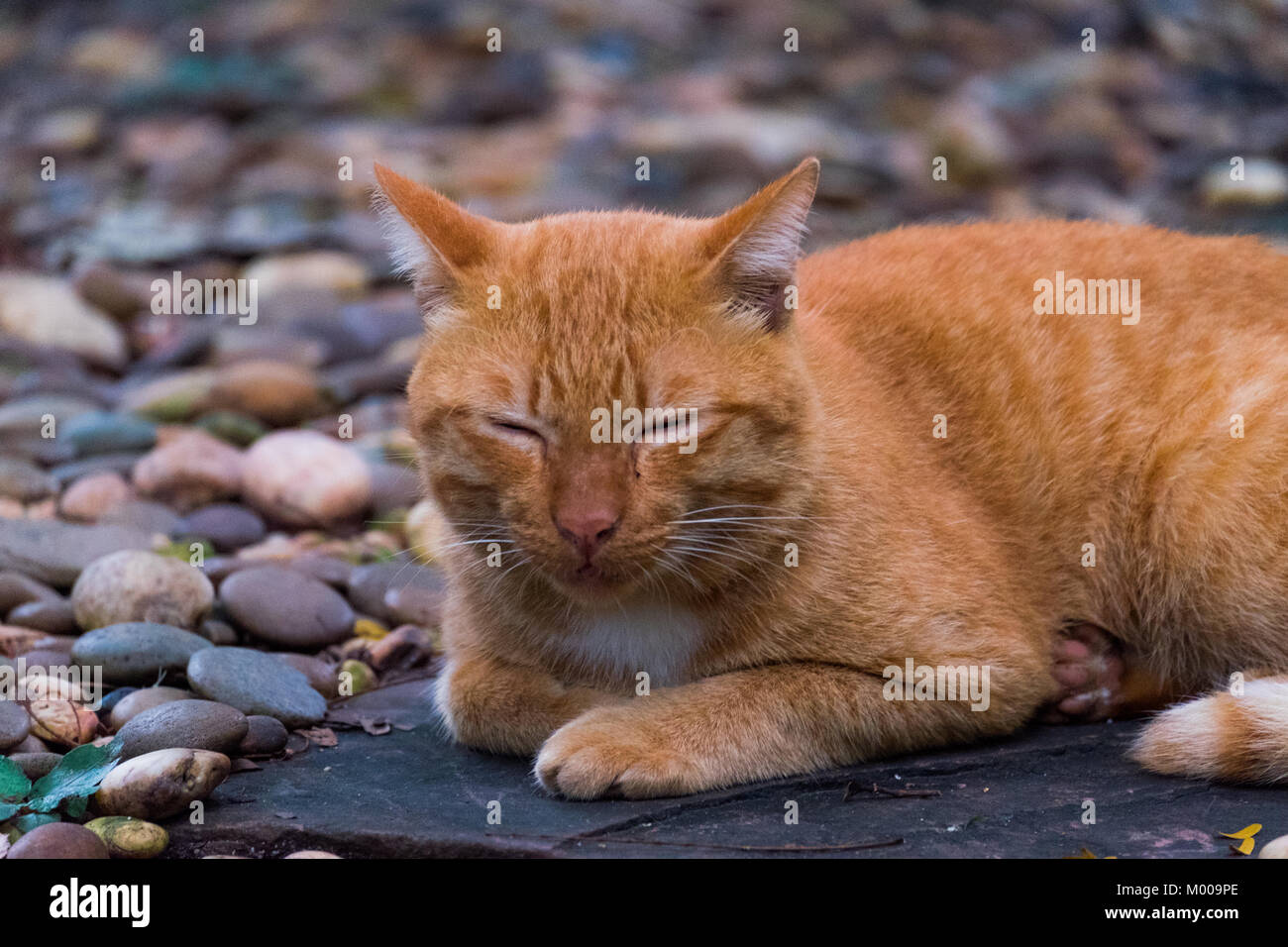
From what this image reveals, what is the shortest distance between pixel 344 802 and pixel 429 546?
165 cm

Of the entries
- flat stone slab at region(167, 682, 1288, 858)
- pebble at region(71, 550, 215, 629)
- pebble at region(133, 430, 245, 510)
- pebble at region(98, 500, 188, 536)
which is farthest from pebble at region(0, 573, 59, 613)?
flat stone slab at region(167, 682, 1288, 858)

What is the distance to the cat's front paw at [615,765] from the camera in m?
3.01

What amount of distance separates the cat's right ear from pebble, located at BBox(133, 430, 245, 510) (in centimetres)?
227

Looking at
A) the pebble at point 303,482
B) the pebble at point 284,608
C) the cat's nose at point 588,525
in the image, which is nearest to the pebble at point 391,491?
the pebble at point 303,482

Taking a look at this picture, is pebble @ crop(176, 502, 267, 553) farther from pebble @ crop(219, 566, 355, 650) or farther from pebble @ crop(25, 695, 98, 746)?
pebble @ crop(25, 695, 98, 746)

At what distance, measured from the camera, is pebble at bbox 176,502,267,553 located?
504 centimetres

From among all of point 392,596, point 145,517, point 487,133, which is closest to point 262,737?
point 392,596

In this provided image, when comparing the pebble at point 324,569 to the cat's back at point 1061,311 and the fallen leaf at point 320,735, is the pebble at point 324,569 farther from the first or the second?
the cat's back at point 1061,311

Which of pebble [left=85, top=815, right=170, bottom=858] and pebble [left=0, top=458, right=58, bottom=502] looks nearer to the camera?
pebble [left=85, top=815, right=170, bottom=858]

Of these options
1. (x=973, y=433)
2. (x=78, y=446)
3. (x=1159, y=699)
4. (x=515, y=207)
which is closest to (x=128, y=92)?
(x=515, y=207)

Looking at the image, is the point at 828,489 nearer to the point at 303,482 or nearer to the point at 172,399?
the point at 303,482

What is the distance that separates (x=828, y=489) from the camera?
3.35 m

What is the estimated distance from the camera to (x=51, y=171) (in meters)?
8.85

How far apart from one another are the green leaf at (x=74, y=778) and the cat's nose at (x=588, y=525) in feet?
3.94
